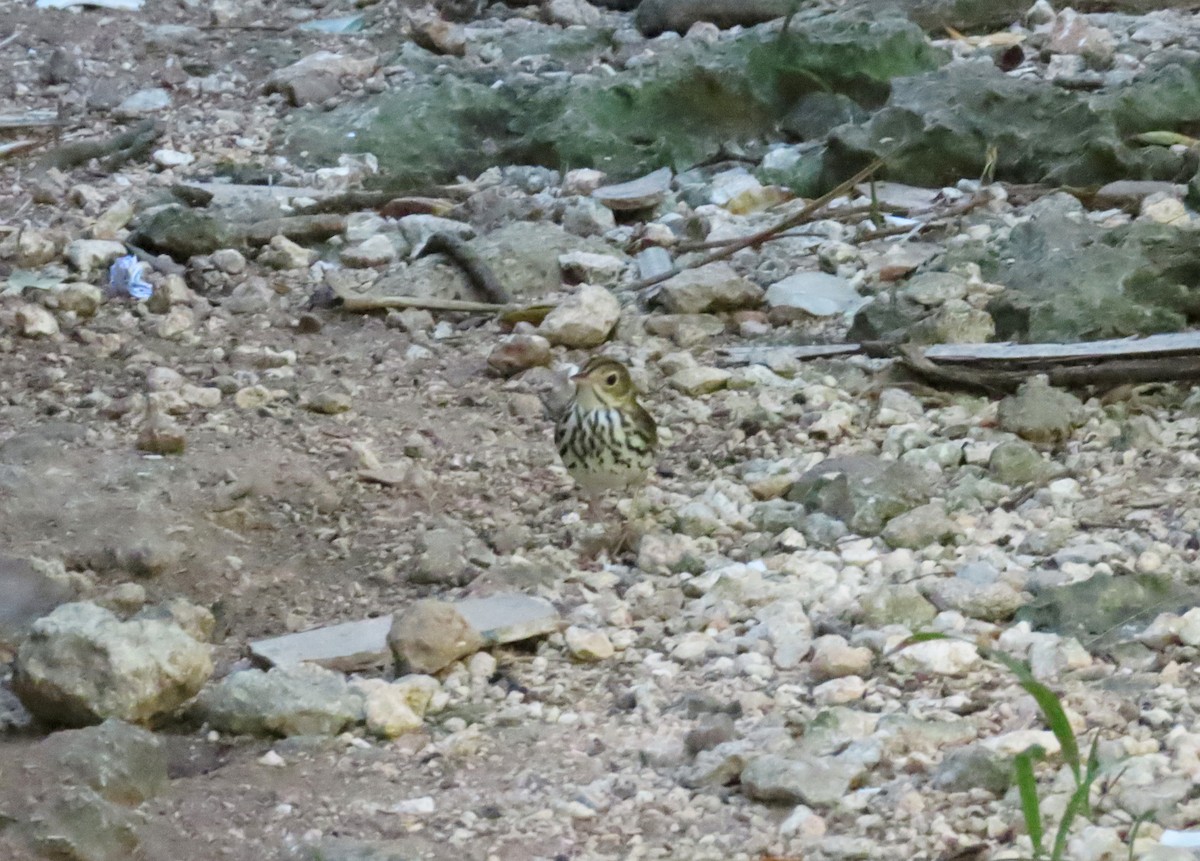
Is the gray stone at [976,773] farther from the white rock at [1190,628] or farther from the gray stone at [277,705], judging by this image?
the gray stone at [277,705]

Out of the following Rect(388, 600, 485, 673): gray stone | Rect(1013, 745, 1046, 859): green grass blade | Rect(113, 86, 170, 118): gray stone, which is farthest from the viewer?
Rect(113, 86, 170, 118): gray stone

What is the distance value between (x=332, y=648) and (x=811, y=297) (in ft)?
9.39

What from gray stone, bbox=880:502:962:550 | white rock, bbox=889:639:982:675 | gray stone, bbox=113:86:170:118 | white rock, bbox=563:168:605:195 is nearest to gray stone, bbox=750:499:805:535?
gray stone, bbox=880:502:962:550

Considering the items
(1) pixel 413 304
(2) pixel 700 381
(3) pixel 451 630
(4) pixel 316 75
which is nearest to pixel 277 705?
(3) pixel 451 630

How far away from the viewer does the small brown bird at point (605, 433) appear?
441 centimetres

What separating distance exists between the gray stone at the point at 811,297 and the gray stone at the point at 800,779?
10.1ft

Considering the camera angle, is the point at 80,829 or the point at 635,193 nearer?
the point at 80,829

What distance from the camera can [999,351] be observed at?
5.25 m

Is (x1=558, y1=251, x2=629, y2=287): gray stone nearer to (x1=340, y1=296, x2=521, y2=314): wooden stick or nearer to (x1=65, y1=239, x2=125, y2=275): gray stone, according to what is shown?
(x1=340, y1=296, x2=521, y2=314): wooden stick

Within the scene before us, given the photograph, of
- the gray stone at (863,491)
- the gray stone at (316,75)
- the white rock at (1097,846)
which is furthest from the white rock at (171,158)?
the white rock at (1097,846)

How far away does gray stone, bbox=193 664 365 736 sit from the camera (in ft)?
11.1

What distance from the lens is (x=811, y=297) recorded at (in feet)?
19.8

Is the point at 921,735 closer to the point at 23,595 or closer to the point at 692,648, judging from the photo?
the point at 692,648

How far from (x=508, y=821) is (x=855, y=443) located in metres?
2.27
